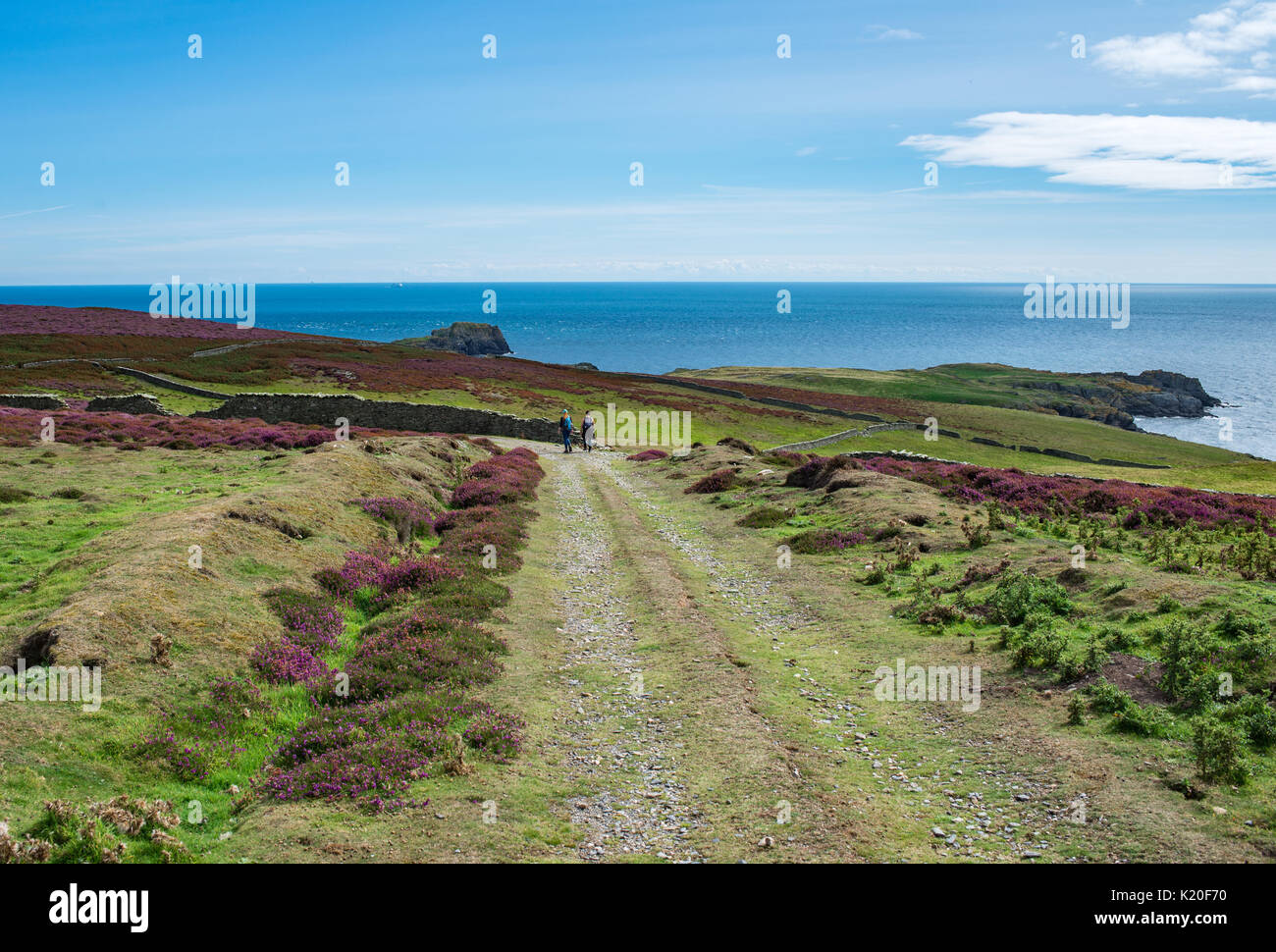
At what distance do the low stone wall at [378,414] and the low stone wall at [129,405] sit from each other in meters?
3.89

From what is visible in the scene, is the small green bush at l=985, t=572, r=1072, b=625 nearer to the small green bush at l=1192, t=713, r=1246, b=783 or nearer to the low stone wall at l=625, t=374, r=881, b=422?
the small green bush at l=1192, t=713, r=1246, b=783

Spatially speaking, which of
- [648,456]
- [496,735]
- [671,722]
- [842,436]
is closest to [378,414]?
[648,456]

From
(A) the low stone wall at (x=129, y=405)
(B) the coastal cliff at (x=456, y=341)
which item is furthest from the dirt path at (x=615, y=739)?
(B) the coastal cliff at (x=456, y=341)

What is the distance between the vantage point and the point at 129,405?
53.4 m

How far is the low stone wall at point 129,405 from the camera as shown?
52237mm

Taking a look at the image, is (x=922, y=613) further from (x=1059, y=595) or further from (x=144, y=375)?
(x=144, y=375)

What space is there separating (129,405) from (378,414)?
17.3 metres

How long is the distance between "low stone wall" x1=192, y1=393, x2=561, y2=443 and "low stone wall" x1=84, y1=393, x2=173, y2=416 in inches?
153

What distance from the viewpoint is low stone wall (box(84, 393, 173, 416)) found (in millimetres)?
52237

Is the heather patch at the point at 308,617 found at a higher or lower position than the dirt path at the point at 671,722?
higher

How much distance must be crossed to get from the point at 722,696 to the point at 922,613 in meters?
6.64

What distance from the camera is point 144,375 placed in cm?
6762

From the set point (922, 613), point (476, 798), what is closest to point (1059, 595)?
point (922, 613)

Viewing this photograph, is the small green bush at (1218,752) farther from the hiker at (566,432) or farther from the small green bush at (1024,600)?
the hiker at (566,432)
